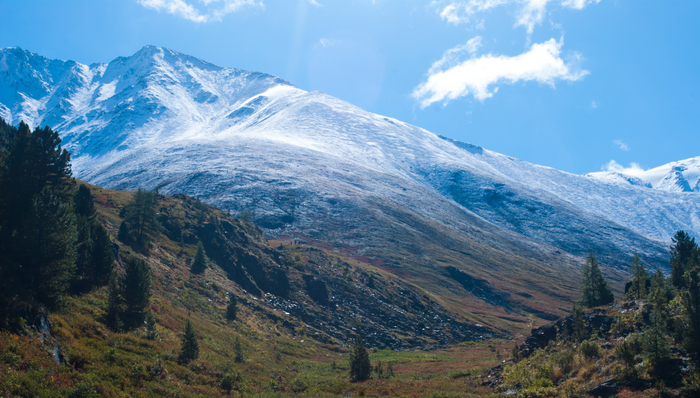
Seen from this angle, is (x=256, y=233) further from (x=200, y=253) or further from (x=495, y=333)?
(x=495, y=333)

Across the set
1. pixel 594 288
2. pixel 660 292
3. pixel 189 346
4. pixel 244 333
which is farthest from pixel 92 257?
pixel 594 288

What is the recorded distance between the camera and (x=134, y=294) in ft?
83.2

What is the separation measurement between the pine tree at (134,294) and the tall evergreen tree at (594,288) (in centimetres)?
4467

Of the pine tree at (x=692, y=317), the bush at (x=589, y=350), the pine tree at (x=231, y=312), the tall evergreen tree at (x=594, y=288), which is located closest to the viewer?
the pine tree at (x=692, y=317)

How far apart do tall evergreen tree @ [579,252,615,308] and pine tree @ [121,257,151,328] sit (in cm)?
4467

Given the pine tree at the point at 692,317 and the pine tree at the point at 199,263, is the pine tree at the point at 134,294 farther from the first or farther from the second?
the pine tree at the point at 692,317

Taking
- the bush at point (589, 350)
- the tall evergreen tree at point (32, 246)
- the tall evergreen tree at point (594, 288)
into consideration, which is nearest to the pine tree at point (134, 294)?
the tall evergreen tree at point (32, 246)

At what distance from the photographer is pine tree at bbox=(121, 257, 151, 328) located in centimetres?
2505

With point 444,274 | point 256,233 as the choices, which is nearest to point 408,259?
point 444,274

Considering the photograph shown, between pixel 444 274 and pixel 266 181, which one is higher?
pixel 266 181

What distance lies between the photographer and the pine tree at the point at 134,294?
25047 mm

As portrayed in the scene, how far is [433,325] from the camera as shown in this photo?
6969 cm

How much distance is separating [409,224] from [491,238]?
1811 inches

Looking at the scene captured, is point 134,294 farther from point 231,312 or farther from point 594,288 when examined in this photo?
point 594,288
